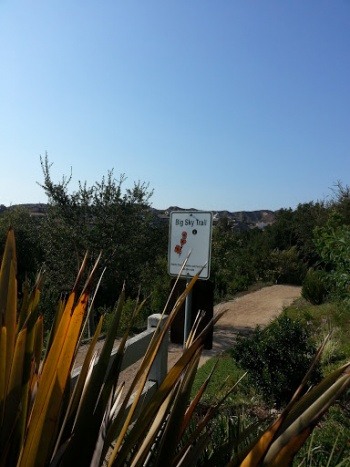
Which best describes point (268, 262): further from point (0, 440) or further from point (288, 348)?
point (0, 440)

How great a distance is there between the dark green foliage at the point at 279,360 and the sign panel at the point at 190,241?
3.62 ft

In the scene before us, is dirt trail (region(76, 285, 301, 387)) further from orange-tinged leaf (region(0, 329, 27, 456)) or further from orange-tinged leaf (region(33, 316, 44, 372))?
orange-tinged leaf (region(0, 329, 27, 456))

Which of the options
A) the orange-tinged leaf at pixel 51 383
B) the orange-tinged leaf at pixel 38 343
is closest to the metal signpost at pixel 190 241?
the orange-tinged leaf at pixel 38 343

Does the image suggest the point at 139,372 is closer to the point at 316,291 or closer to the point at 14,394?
the point at 14,394

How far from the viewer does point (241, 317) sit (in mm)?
11375

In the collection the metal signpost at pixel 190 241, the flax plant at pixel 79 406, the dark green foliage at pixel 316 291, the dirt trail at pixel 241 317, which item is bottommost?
the dirt trail at pixel 241 317

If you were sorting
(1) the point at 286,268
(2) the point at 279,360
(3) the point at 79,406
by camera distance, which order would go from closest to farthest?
(3) the point at 79,406 < (2) the point at 279,360 < (1) the point at 286,268

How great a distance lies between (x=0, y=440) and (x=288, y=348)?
3.92 metres

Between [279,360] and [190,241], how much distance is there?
1.58m

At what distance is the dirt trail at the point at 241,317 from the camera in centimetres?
771

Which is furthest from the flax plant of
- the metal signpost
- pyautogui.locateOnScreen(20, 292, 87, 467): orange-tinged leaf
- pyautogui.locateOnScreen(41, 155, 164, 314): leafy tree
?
pyautogui.locateOnScreen(41, 155, 164, 314): leafy tree

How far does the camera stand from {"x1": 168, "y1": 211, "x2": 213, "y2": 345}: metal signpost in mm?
4145

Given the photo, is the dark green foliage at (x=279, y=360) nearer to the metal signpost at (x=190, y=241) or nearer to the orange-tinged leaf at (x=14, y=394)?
the metal signpost at (x=190, y=241)

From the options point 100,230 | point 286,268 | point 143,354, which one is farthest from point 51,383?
point 286,268
